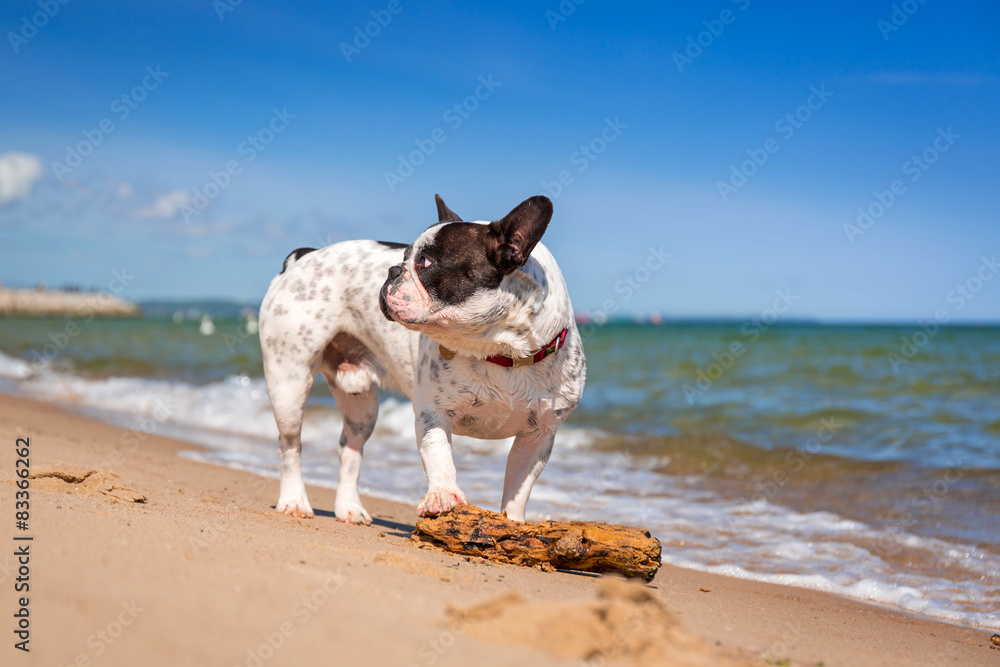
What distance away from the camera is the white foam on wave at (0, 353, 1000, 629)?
5.40m

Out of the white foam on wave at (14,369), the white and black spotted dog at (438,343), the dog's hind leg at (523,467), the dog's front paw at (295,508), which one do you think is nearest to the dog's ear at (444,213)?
the white and black spotted dog at (438,343)

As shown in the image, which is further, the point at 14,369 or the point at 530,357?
the point at 14,369

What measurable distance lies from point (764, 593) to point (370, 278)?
10.0ft

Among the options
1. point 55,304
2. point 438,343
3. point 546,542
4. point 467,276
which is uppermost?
point 55,304

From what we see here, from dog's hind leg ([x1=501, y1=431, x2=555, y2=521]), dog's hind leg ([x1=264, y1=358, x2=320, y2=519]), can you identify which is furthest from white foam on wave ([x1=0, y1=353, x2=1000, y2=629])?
dog's hind leg ([x1=264, y1=358, x2=320, y2=519])

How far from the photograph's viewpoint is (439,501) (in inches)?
166

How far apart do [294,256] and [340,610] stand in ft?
12.8

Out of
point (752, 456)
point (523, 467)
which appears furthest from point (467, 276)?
point (752, 456)

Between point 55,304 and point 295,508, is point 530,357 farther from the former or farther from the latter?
point 55,304

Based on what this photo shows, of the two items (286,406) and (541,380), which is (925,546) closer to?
(541,380)

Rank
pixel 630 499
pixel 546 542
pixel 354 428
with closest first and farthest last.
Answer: pixel 546 542 → pixel 354 428 → pixel 630 499

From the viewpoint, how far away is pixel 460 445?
11133 millimetres

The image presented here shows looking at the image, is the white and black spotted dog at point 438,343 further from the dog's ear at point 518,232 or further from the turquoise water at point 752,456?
the turquoise water at point 752,456

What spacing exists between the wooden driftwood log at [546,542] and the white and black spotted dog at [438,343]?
0.47 ft
